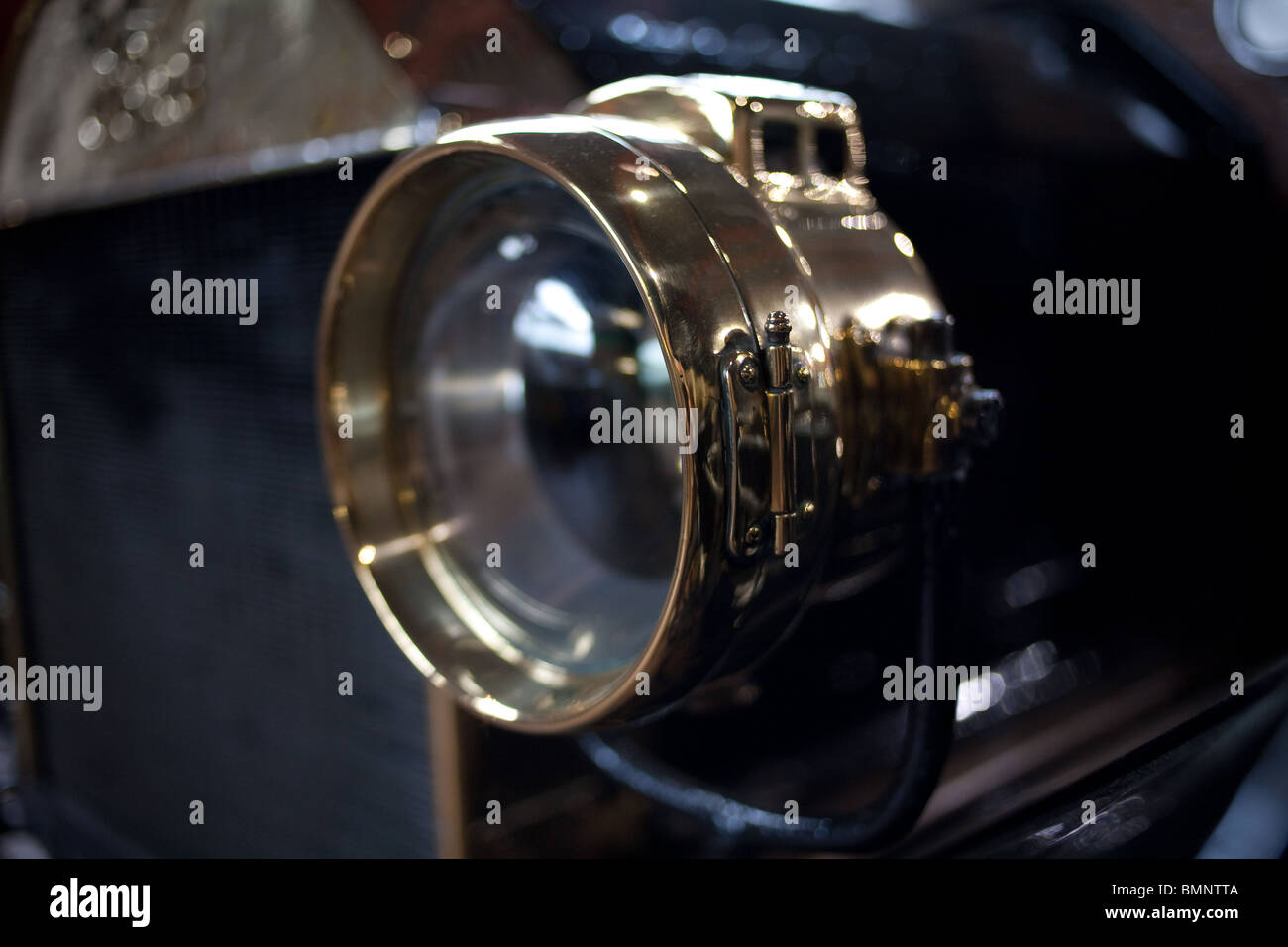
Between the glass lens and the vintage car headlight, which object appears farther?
the glass lens

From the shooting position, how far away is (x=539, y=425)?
3.82 ft

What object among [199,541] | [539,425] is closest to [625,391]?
[539,425]

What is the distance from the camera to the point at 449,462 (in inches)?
46.6

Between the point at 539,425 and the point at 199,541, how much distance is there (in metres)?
0.86

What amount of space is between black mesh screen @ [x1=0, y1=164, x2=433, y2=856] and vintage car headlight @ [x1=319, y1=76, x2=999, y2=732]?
282mm

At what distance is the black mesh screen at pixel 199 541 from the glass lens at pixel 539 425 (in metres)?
0.26

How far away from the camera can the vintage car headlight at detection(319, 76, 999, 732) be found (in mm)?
773

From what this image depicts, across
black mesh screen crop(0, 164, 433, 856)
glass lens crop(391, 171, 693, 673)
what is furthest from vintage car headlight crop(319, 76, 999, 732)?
black mesh screen crop(0, 164, 433, 856)

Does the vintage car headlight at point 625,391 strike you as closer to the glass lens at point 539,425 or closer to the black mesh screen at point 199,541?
the glass lens at point 539,425

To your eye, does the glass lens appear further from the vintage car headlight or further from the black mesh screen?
the black mesh screen

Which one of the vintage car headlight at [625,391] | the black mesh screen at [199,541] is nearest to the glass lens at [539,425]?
the vintage car headlight at [625,391]

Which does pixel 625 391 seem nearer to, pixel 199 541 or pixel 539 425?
pixel 539 425

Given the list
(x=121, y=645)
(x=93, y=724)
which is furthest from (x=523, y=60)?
(x=93, y=724)
